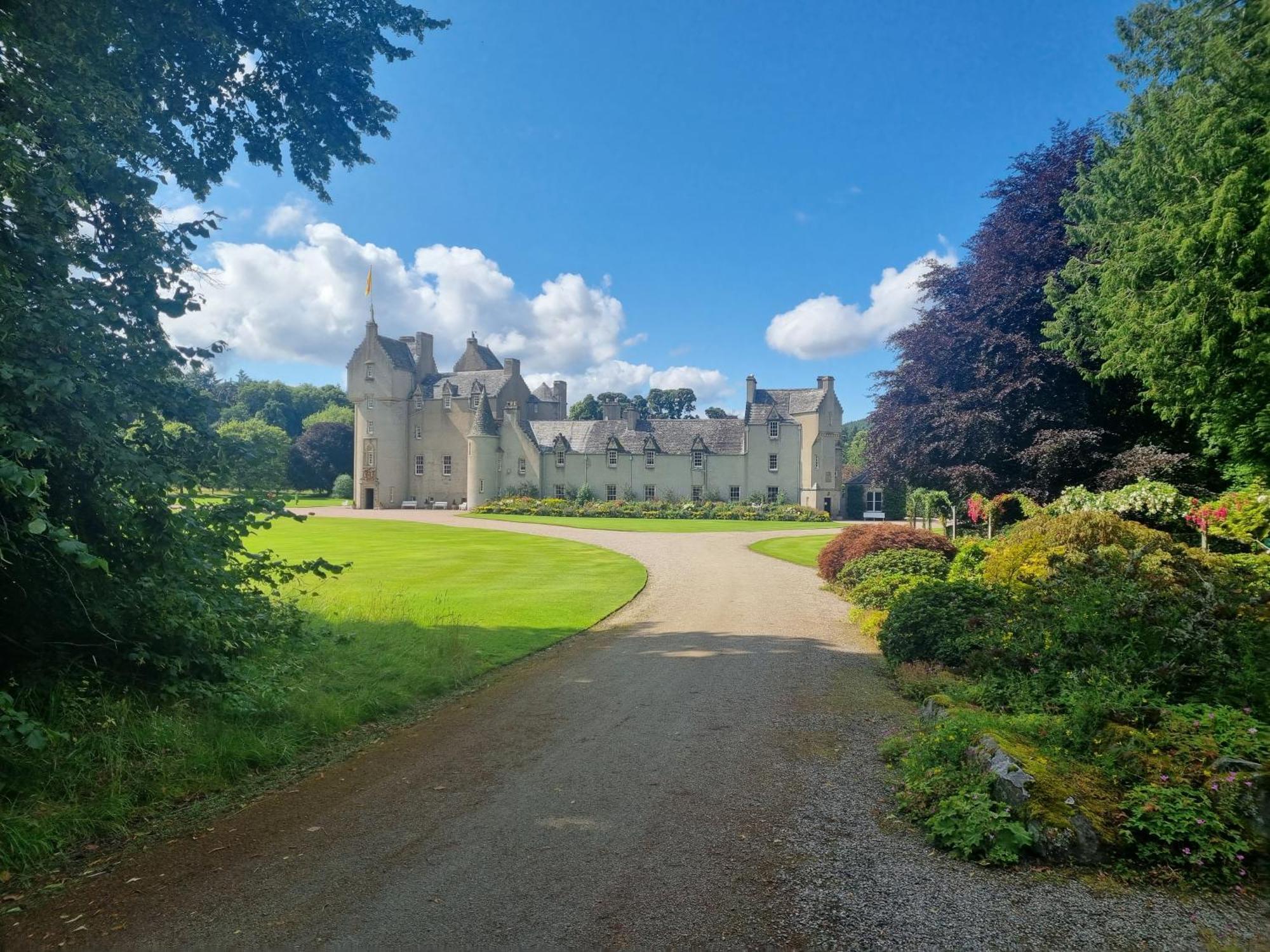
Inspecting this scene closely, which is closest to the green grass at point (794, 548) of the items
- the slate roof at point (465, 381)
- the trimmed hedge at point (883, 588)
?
the trimmed hedge at point (883, 588)

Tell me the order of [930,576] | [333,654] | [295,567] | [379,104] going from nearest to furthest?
1. [295,567]
2. [333,654]
3. [379,104]
4. [930,576]

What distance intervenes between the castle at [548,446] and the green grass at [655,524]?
9203 millimetres

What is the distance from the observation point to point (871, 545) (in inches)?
664

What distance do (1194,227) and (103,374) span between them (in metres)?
18.6

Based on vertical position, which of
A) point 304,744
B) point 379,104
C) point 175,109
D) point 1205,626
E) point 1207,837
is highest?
point 379,104

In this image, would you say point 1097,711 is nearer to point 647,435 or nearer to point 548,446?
point 647,435

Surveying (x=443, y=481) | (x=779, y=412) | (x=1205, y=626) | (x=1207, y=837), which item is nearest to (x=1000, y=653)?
(x=1205, y=626)

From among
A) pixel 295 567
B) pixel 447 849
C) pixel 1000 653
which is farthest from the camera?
pixel 1000 653

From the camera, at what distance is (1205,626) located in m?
6.88

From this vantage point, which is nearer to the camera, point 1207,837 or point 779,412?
point 1207,837

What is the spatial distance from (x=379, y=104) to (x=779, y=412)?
2026 inches

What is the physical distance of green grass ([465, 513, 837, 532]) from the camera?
38322 millimetres

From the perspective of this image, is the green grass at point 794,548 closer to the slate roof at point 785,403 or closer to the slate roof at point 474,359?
the slate roof at point 785,403

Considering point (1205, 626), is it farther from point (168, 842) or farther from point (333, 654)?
point (333, 654)
